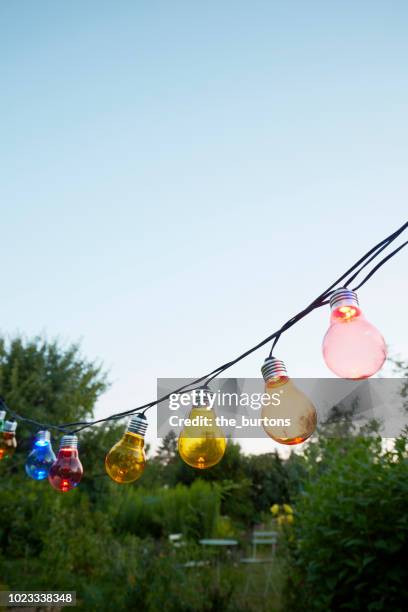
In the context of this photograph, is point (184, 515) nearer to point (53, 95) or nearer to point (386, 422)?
→ point (386, 422)

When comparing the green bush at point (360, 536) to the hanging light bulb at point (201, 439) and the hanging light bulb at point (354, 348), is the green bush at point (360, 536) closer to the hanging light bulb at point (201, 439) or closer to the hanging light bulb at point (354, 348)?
the hanging light bulb at point (201, 439)

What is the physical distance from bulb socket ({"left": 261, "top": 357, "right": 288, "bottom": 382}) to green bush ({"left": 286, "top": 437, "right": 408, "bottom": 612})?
181cm

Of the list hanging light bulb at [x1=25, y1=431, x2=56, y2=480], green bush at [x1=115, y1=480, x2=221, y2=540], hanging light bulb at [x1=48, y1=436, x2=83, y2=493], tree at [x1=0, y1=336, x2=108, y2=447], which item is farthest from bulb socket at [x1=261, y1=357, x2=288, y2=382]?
green bush at [x1=115, y1=480, x2=221, y2=540]

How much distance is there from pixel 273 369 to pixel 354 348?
294mm

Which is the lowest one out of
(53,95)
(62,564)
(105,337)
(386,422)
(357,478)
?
(62,564)

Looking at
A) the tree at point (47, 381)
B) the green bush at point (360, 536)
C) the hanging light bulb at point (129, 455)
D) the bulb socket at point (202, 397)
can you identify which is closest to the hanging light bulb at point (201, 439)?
the bulb socket at point (202, 397)

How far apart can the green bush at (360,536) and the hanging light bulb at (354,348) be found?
6.50ft

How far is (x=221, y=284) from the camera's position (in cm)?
476

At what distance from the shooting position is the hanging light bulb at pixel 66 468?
1.89 m

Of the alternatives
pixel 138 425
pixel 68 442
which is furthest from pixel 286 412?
pixel 68 442

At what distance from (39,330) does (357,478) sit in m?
6.28

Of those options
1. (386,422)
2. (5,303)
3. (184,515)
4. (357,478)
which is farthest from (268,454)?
(357,478)

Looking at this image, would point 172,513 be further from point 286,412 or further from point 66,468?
point 286,412

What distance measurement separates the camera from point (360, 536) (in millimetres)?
2826
